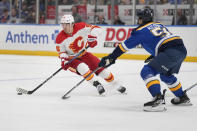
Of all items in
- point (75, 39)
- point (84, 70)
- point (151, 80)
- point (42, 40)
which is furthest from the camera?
point (42, 40)

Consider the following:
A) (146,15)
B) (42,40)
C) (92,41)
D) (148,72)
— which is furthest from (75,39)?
(42,40)

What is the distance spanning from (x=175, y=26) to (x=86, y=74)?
206 inches

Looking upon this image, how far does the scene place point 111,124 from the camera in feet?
10.6

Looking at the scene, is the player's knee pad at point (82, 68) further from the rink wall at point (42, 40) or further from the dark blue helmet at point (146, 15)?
the rink wall at point (42, 40)

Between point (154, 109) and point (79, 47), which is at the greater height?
point (79, 47)

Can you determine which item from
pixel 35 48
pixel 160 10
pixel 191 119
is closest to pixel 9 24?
pixel 35 48

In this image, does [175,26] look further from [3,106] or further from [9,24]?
[3,106]

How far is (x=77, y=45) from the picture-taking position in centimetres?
532

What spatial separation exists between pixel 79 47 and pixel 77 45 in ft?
→ 0.11

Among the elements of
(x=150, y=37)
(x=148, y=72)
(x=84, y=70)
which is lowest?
(x=84, y=70)

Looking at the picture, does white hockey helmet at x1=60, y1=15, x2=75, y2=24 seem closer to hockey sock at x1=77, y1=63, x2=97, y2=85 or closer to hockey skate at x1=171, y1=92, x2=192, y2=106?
hockey sock at x1=77, y1=63, x2=97, y2=85

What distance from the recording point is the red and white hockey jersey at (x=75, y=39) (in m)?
5.23

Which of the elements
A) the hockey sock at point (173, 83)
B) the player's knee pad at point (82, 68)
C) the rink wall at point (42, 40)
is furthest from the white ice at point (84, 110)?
the rink wall at point (42, 40)

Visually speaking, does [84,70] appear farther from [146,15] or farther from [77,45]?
[146,15]
